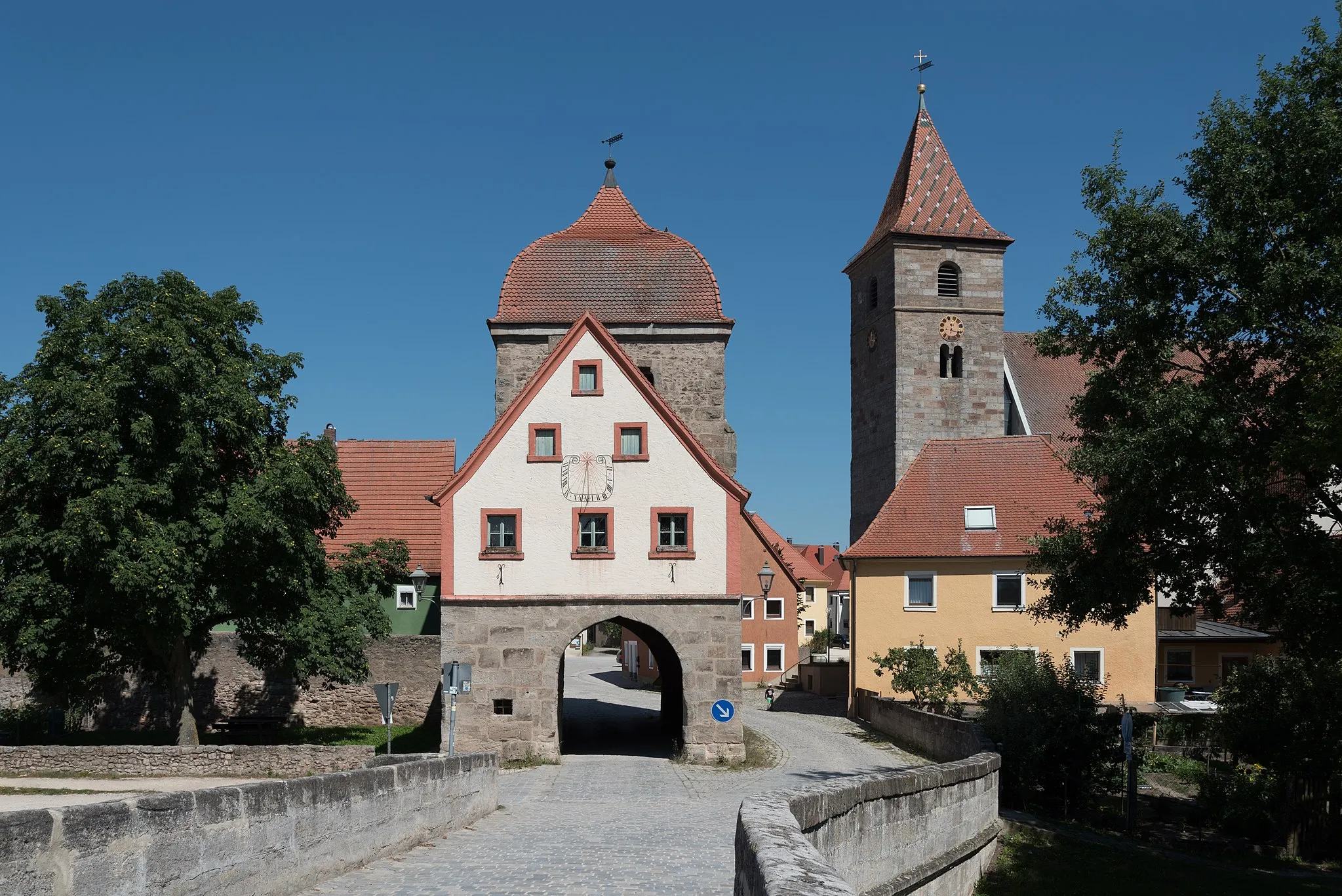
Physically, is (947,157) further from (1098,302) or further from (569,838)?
(569,838)

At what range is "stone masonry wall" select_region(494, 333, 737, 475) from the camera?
3384cm

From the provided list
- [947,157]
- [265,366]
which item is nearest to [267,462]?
[265,366]

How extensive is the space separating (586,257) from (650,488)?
10623 mm

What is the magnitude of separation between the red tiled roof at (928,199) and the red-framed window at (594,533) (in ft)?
103

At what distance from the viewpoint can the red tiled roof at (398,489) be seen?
33.6 meters

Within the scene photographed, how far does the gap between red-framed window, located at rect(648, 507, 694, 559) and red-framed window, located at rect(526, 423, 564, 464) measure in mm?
2423

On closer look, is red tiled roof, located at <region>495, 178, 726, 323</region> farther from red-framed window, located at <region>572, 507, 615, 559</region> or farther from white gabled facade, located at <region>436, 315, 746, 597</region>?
A: red-framed window, located at <region>572, 507, 615, 559</region>

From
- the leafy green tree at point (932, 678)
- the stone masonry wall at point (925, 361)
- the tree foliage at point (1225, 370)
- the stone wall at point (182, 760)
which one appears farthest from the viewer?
the stone masonry wall at point (925, 361)

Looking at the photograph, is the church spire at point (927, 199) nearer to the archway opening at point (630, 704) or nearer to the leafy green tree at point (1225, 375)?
the archway opening at point (630, 704)

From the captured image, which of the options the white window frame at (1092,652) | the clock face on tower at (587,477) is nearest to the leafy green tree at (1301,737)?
the clock face on tower at (587,477)

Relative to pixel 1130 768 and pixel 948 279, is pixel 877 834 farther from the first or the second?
pixel 948 279

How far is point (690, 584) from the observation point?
25734 millimetres

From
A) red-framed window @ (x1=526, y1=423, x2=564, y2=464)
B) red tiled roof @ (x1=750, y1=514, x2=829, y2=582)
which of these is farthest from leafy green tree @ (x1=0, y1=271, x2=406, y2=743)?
red tiled roof @ (x1=750, y1=514, x2=829, y2=582)

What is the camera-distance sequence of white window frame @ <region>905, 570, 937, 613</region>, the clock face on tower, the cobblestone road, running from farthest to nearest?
white window frame @ <region>905, 570, 937, 613</region> < the clock face on tower < the cobblestone road
